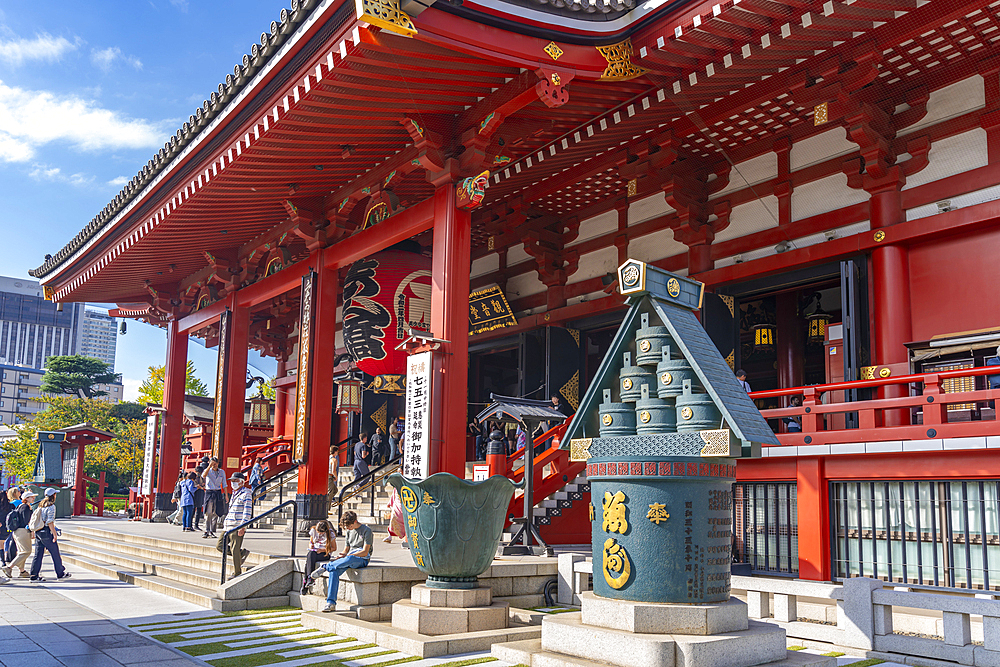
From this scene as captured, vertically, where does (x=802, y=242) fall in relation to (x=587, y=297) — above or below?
above

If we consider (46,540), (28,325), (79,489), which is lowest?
(79,489)

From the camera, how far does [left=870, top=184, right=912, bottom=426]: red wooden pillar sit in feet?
30.7

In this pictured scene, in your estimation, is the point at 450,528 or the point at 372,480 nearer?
the point at 450,528

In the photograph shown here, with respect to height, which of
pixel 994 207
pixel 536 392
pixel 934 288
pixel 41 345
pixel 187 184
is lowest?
pixel 536 392

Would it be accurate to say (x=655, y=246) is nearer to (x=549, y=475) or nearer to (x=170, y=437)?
(x=549, y=475)

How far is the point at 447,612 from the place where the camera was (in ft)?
22.8

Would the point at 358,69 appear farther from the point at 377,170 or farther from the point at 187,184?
the point at 187,184

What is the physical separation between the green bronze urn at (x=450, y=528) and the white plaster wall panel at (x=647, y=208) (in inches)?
277

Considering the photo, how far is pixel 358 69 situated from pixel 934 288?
295 inches

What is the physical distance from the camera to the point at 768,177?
11.3 m

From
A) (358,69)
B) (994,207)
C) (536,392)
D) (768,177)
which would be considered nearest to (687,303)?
(358,69)

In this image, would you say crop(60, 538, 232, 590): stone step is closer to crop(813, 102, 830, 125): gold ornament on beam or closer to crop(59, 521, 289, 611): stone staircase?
crop(59, 521, 289, 611): stone staircase

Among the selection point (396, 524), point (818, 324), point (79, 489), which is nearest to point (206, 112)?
point (396, 524)

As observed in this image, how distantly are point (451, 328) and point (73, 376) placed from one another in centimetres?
5775
